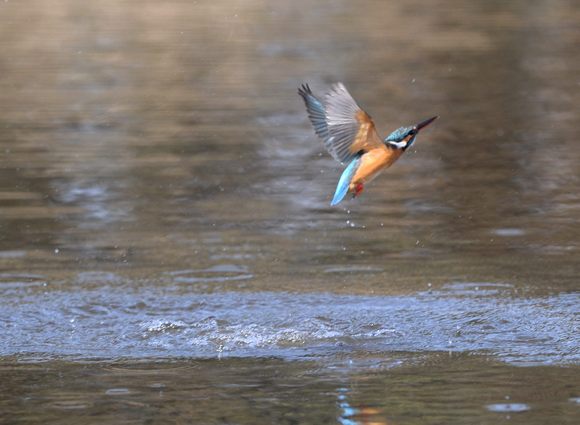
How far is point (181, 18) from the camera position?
21.9 m

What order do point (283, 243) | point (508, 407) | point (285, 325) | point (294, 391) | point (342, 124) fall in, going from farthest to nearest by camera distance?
1. point (283, 243)
2. point (285, 325)
3. point (342, 124)
4. point (294, 391)
5. point (508, 407)

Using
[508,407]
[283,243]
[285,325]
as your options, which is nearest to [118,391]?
[285,325]

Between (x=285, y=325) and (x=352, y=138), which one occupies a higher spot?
(x=352, y=138)

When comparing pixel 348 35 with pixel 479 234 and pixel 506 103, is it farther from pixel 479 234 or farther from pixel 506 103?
pixel 479 234

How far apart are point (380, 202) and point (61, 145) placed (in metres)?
3.87

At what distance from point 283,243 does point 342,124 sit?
286cm

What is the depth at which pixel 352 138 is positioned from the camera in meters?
5.63

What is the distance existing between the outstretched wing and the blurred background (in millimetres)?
991

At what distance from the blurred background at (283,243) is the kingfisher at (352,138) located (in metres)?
0.88

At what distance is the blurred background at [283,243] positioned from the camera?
5.64m

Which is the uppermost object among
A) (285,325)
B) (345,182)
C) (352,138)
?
(352,138)

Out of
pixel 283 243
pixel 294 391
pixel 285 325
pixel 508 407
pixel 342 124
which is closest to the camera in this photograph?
pixel 508 407

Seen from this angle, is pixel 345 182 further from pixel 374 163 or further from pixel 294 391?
pixel 294 391

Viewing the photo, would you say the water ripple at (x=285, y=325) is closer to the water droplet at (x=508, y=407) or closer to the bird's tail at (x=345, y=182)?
the water droplet at (x=508, y=407)
